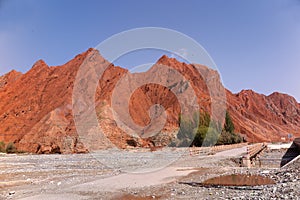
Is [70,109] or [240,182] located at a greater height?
[70,109]

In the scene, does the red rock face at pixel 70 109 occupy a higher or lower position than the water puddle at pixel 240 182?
higher

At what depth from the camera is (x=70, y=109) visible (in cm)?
9881

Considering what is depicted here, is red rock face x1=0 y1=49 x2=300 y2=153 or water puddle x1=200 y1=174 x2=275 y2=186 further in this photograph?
red rock face x1=0 y1=49 x2=300 y2=153

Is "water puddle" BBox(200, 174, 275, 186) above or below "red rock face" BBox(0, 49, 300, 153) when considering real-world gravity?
below

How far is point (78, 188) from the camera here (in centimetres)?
1354

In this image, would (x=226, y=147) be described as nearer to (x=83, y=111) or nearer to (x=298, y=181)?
(x=298, y=181)

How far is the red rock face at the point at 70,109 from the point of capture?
73188 mm

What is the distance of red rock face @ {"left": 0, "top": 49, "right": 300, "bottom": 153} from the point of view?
7319 centimetres

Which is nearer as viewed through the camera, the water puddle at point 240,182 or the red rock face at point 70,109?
the water puddle at point 240,182

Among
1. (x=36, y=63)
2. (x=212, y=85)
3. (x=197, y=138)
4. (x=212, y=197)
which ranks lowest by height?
(x=212, y=197)

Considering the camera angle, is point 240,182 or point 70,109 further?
point 70,109

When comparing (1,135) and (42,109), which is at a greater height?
(42,109)

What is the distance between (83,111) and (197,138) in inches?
1876

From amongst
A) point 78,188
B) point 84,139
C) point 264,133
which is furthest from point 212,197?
point 264,133
